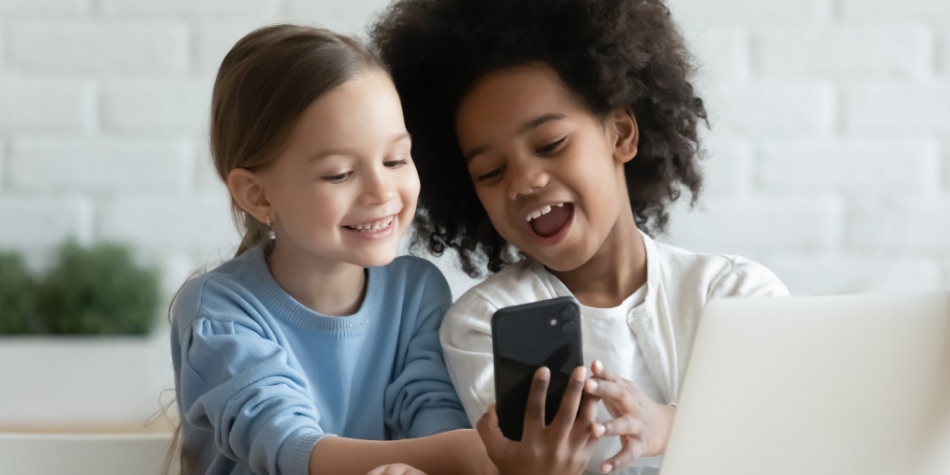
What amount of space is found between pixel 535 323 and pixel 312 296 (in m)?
0.33

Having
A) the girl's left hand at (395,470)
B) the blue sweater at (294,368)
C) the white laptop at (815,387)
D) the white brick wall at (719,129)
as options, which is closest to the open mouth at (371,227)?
the blue sweater at (294,368)

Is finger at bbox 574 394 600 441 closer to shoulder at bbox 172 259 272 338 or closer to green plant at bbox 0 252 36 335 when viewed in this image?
shoulder at bbox 172 259 272 338

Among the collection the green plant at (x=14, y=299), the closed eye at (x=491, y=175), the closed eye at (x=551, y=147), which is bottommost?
the green plant at (x=14, y=299)

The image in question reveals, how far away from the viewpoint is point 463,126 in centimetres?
116

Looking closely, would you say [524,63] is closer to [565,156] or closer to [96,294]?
[565,156]

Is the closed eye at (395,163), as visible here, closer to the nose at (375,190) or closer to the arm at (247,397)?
the nose at (375,190)

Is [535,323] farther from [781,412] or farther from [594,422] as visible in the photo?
[781,412]

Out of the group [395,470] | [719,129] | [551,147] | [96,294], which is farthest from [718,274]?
[96,294]

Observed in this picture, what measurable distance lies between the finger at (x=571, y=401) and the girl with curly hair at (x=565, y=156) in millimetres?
180

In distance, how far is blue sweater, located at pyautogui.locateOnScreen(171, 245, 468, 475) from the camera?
3.31 feet

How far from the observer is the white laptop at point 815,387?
682mm

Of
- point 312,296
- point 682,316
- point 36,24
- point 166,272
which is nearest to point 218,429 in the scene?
point 312,296

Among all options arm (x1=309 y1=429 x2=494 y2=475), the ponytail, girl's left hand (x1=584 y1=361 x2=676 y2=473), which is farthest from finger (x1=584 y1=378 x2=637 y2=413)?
the ponytail

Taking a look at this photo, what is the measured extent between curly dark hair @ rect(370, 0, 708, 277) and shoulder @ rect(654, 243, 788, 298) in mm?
109
